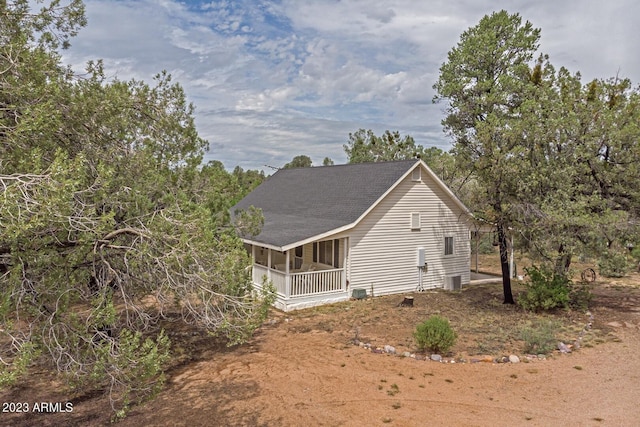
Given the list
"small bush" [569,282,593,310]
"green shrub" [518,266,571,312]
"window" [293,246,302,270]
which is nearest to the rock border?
"green shrub" [518,266,571,312]

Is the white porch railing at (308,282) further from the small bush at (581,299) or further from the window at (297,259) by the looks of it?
the small bush at (581,299)

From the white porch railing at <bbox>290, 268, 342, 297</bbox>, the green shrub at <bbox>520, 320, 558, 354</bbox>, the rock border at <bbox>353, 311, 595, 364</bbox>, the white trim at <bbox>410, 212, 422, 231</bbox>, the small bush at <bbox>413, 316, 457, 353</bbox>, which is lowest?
the rock border at <bbox>353, 311, 595, 364</bbox>

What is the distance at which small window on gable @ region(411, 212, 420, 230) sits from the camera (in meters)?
17.7

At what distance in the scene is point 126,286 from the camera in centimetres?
655

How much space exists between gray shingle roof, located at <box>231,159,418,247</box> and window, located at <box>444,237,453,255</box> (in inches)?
157

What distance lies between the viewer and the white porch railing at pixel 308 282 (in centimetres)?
1505

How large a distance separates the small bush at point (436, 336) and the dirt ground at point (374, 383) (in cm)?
32

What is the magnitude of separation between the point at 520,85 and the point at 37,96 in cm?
1568

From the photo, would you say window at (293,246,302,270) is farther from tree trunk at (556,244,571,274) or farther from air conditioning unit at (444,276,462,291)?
tree trunk at (556,244,571,274)

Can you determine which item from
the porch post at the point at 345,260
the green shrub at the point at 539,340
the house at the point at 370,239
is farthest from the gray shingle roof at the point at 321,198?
the green shrub at the point at 539,340

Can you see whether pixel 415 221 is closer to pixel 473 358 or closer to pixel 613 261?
pixel 613 261

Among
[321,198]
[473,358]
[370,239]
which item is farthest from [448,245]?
[473,358]

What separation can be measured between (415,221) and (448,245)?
2416mm

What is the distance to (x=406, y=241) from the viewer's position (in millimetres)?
17641
